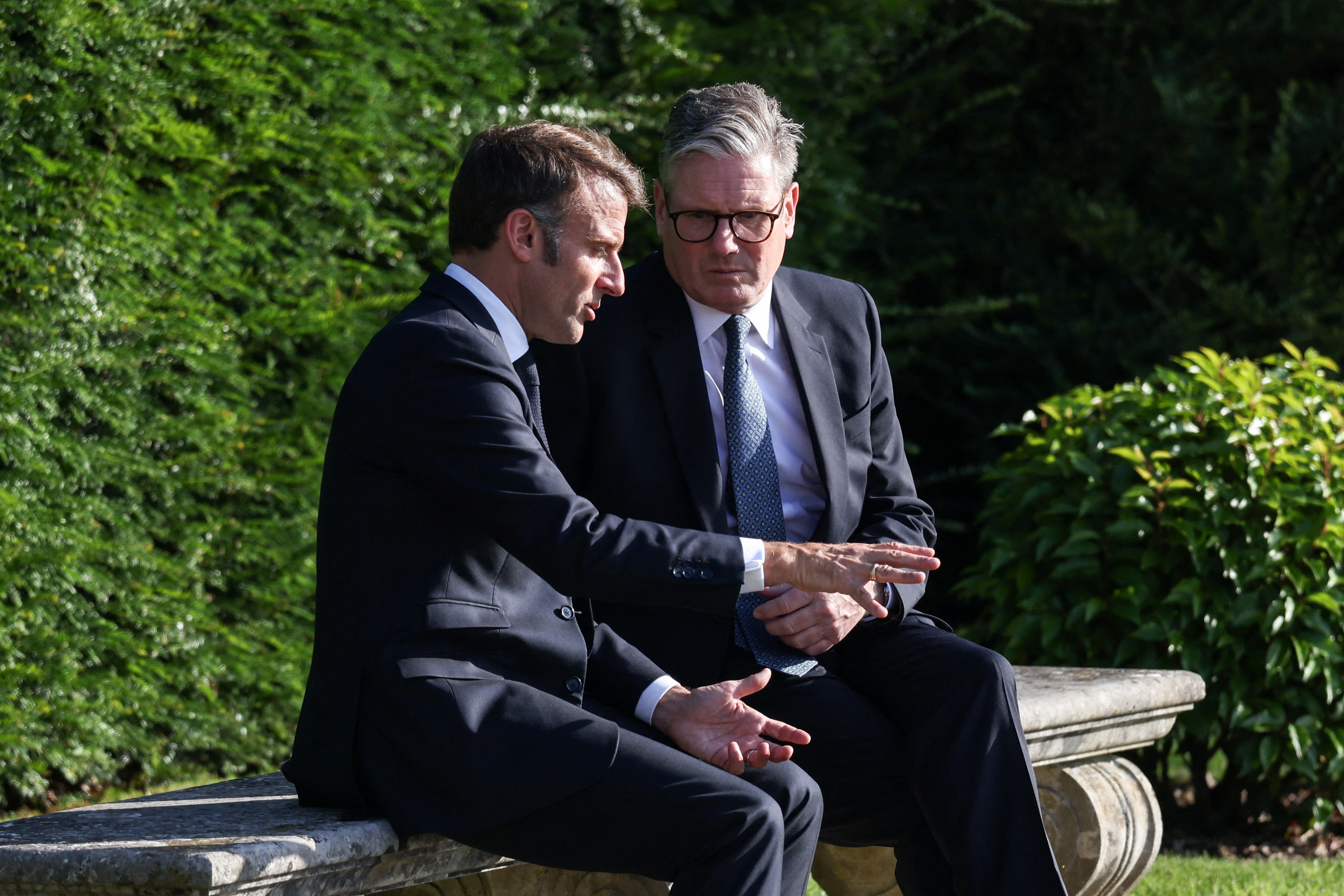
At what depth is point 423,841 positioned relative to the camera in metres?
2.16

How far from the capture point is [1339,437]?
4.46 m

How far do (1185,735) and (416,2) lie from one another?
11.8 ft

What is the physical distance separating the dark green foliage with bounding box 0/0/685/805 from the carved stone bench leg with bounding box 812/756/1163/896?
196cm

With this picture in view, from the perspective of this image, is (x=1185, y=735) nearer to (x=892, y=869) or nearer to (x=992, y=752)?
(x=892, y=869)

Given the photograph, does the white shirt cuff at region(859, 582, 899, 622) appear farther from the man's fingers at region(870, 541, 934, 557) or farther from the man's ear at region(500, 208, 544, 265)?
the man's ear at region(500, 208, 544, 265)

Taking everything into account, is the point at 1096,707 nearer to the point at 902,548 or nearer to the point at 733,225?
the point at 902,548

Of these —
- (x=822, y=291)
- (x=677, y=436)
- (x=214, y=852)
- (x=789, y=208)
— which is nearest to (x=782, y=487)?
(x=677, y=436)

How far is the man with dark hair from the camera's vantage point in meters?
2.09

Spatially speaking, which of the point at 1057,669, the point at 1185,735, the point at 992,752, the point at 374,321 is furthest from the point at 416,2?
the point at 1185,735

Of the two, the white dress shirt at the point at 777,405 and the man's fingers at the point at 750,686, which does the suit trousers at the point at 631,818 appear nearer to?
the man's fingers at the point at 750,686

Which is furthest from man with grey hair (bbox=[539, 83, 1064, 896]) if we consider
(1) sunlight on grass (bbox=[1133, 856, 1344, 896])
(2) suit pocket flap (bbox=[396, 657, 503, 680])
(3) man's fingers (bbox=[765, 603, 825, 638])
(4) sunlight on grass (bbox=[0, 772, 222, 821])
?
(4) sunlight on grass (bbox=[0, 772, 222, 821])

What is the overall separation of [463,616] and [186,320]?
226cm

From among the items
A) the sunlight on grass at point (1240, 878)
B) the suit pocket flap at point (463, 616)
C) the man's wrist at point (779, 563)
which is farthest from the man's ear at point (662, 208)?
the sunlight on grass at point (1240, 878)

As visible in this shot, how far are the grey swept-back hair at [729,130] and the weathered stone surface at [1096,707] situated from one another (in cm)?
127
